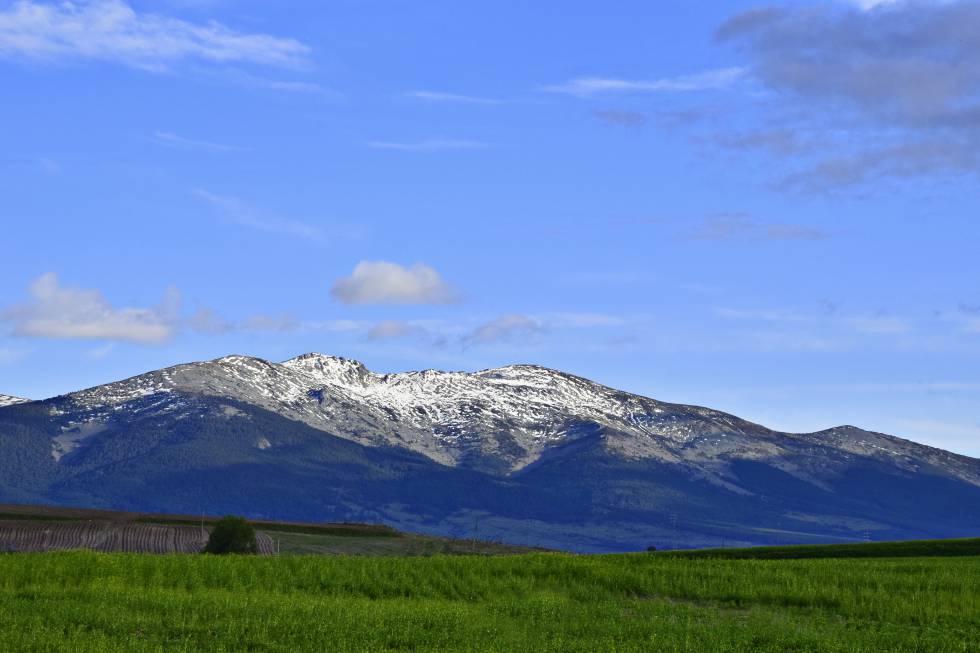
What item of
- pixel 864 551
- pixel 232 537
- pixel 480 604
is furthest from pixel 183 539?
pixel 480 604

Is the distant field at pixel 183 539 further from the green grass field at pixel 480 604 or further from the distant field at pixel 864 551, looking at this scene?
the green grass field at pixel 480 604

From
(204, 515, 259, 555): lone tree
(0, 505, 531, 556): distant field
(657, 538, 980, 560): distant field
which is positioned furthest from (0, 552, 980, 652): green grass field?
(0, 505, 531, 556): distant field

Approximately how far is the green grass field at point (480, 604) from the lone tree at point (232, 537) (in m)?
49.0

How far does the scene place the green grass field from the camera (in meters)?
40.7

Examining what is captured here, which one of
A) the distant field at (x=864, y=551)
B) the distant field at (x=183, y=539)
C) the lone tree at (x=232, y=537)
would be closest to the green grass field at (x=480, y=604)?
the distant field at (x=864, y=551)

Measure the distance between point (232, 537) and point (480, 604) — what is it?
60.4 meters

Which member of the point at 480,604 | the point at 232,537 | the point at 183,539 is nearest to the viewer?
the point at 480,604

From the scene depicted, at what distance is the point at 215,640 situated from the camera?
39.8 meters

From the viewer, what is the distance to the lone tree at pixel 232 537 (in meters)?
108

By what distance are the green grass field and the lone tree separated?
4905 centimetres

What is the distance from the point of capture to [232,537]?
108312 mm

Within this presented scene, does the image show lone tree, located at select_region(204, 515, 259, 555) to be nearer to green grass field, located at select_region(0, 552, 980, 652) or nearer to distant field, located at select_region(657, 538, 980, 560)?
distant field, located at select_region(657, 538, 980, 560)

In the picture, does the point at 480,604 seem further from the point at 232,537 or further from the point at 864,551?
the point at 232,537

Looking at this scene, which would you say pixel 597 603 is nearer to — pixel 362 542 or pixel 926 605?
pixel 926 605
